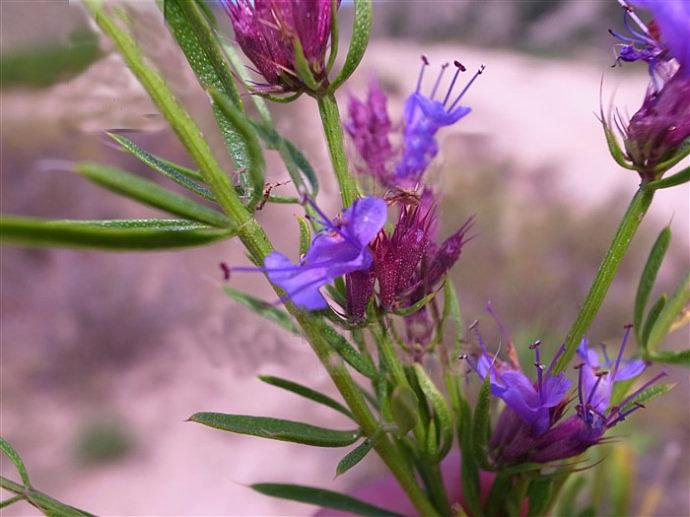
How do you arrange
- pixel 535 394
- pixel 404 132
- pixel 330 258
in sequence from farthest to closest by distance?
pixel 404 132 → pixel 535 394 → pixel 330 258

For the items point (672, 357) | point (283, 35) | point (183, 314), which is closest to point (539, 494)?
point (672, 357)

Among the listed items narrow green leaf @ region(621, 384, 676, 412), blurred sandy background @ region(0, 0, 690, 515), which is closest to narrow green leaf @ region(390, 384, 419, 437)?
narrow green leaf @ region(621, 384, 676, 412)

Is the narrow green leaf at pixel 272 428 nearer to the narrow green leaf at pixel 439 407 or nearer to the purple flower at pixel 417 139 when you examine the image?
the narrow green leaf at pixel 439 407

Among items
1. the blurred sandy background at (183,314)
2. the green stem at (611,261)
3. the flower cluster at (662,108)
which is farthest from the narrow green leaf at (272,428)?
the blurred sandy background at (183,314)

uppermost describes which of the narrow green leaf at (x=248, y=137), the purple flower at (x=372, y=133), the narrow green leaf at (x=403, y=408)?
the purple flower at (x=372, y=133)

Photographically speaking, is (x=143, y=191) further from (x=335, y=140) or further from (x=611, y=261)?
(x=611, y=261)
